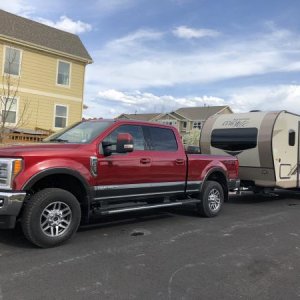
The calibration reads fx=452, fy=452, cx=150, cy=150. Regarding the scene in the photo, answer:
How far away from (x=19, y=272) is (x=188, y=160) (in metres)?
4.54

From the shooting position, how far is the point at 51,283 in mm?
5000

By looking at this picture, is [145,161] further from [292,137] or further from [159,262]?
[292,137]

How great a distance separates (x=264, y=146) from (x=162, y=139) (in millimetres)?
4269

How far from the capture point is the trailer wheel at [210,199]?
31.1ft

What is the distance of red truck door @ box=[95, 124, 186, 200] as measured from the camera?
7.32 metres

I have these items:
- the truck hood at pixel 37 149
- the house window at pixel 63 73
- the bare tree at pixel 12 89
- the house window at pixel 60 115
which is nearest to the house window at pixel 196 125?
the house window at pixel 63 73

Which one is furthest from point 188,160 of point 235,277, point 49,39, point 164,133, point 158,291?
point 49,39

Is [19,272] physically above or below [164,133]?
below

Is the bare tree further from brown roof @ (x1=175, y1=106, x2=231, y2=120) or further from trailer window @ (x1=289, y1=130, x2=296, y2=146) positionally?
brown roof @ (x1=175, y1=106, x2=231, y2=120)

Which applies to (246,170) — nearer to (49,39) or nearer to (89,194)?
(89,194)

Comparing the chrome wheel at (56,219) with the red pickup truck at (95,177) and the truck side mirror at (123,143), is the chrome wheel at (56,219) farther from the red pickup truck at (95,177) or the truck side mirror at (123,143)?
the truck side mirror at (123,143)

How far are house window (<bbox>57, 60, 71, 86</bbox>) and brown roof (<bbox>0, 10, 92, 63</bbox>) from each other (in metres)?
0.68

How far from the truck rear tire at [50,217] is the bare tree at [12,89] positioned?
16298mm

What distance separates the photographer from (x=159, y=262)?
598 cm
